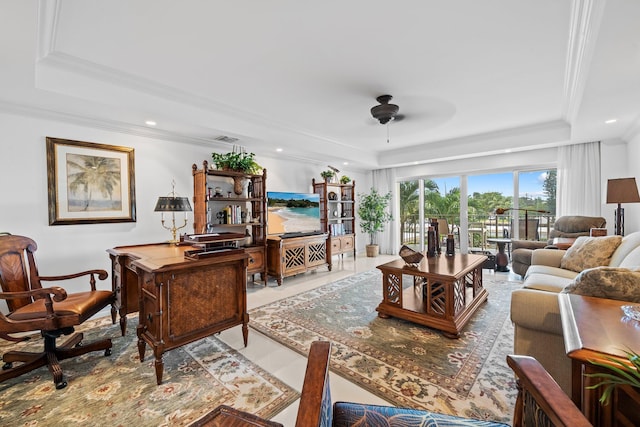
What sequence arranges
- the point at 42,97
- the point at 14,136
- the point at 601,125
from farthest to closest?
1. the point at 601,125
2. the point at 14,136
3. the point at 42,97

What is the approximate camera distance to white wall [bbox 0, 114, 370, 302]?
2738mm

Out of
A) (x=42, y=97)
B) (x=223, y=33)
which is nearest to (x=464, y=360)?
(x=223, y=33)

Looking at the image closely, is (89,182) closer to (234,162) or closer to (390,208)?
(234,162)

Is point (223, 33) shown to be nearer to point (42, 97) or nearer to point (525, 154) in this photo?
point (42, 97)

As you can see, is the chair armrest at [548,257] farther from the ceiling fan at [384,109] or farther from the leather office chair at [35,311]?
the leather office chair at [35,311]

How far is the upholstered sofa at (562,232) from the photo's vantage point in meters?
4.06

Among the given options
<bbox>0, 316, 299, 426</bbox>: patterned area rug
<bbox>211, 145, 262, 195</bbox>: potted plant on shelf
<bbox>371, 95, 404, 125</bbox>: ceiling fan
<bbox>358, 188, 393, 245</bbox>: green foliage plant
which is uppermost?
<bbox>371, 95, 404, 125</bbox>: ceiling fan

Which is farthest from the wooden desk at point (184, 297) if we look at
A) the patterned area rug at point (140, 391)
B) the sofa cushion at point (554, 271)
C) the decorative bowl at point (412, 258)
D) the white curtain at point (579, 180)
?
the white curtain at point (579, 180)

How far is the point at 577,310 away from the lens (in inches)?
49.9

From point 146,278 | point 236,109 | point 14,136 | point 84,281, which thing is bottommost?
point 84,281

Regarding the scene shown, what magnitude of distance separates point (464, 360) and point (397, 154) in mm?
4744

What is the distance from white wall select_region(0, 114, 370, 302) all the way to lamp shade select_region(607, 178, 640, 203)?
204 inches

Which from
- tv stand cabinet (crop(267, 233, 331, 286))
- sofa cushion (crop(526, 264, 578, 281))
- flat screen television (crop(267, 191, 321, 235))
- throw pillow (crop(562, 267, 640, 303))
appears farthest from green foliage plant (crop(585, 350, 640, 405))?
flat screen television (crop(267, 191, 321, 235))

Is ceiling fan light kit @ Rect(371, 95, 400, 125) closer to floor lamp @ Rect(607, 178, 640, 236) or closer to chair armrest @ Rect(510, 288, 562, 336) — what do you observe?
chair armrest @ Rect(510, 288, 562, 336)
